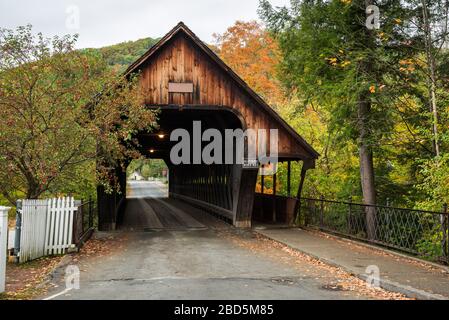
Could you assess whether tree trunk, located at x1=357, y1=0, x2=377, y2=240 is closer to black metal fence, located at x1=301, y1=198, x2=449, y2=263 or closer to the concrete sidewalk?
black metal fence, located at x1=301, y1=198, x2=449, y2=263

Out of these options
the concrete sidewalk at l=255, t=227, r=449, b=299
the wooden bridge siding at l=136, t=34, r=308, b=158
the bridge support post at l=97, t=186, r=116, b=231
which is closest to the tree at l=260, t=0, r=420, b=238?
the wooden bridge siding at l=136, t=34, r=308, b=158

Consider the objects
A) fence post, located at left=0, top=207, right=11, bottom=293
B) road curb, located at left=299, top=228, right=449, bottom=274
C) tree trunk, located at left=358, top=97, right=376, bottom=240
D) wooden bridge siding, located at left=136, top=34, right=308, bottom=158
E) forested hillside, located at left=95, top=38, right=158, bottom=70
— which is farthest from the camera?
forested hillside, located at left=95, top=38, right=158, bottom=70

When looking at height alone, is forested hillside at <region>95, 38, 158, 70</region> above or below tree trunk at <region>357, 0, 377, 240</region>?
above

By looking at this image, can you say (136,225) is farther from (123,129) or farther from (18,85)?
(18,85)

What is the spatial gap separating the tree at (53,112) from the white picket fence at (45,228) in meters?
0.72

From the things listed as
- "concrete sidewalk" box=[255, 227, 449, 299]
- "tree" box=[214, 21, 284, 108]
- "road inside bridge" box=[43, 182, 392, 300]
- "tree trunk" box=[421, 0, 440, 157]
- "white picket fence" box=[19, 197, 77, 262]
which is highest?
"tree" box=[214, 21, 284, 108]

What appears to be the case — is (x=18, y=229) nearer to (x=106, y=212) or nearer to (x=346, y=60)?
(x=106, y=212)

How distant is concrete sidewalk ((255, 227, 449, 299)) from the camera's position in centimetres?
757

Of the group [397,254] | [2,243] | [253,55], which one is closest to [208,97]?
[397,254]

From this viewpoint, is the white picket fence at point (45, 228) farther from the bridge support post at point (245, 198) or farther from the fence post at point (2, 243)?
the bridge support post at point (245, 198)

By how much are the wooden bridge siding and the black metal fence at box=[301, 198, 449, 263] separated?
289 centimetres

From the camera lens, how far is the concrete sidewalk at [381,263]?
298 inches

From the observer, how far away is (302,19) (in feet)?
50.4
